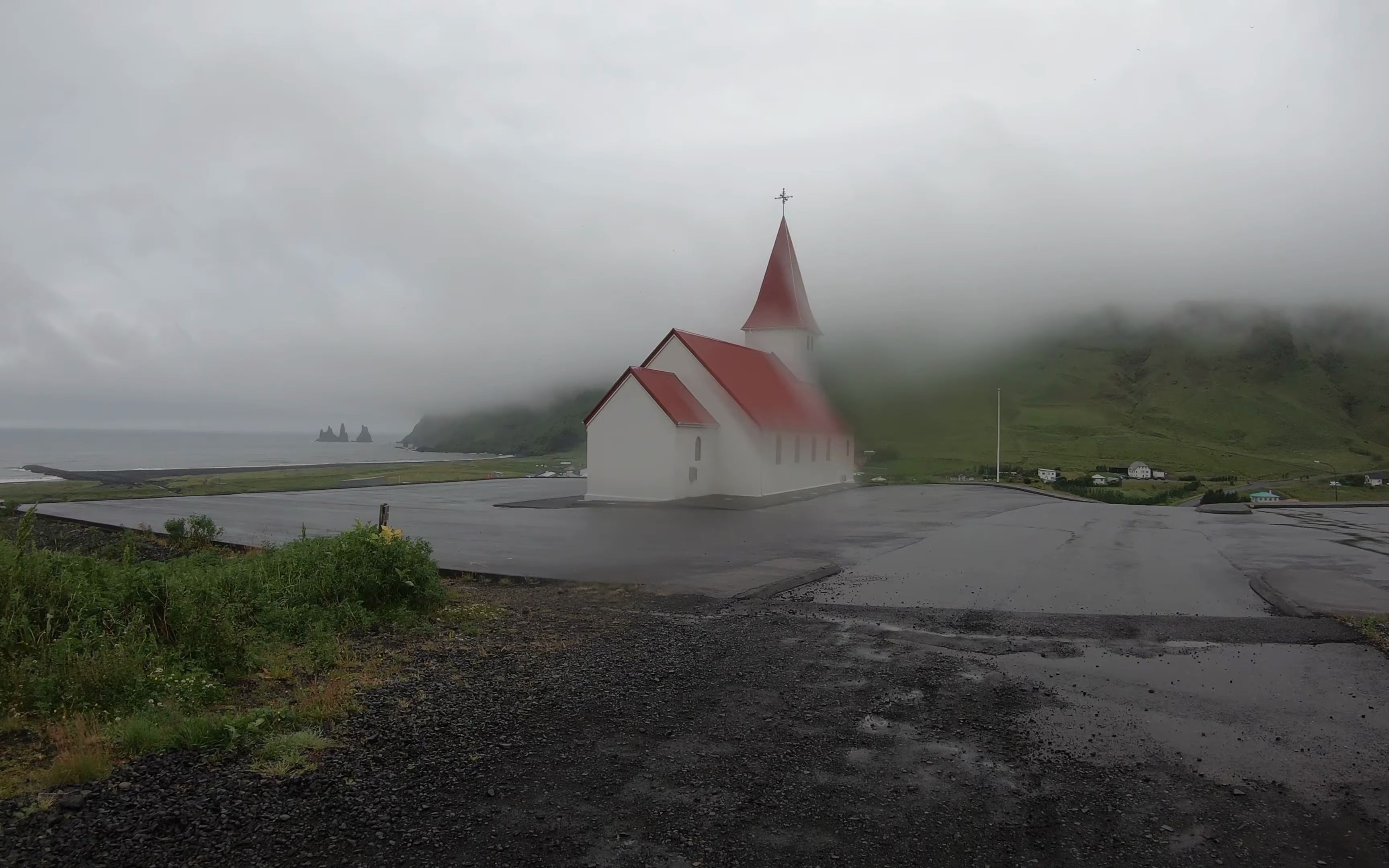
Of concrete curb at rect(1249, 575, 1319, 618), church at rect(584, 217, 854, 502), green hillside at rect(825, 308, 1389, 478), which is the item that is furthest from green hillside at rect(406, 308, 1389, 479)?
concrete curb at rect(1249, 575, 1319, 618)

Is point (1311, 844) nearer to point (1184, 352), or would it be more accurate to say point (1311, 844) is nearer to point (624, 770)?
point (624, 770)

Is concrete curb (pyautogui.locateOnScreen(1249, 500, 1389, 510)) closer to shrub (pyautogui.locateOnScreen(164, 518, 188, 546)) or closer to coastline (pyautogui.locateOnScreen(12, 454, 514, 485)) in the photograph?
shrub (pyautogui.locateOnScreen(164, 518, 188, 546))

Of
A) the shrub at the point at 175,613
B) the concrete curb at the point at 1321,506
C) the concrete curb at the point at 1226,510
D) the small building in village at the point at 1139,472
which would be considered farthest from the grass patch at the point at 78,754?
the small building in village at the point at 1139,472

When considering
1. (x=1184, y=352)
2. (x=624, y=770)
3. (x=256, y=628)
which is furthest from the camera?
(x=1184, y=352)

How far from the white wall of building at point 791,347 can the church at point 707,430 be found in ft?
8.17

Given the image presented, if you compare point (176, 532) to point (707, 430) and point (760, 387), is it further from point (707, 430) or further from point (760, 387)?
point (760, 387)

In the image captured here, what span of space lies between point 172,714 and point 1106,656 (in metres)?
8.81

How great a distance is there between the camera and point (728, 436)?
113 ft

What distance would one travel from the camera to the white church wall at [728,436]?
111ft

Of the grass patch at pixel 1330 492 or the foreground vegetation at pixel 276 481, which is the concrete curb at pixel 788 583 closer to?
the foreground vegetation at pixel 276 481

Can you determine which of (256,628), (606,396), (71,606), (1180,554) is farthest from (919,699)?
(606,396)

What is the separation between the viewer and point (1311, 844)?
439cm

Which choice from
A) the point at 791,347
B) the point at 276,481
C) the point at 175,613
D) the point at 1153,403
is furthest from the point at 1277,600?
the point at 1153,403

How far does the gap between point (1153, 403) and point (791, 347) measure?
107 meters
